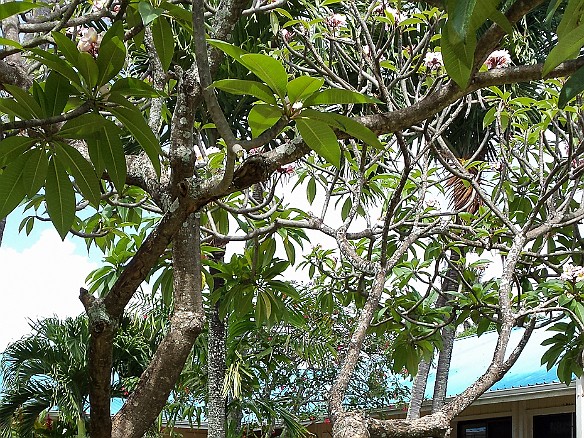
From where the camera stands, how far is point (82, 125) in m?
1.44

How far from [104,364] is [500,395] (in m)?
6.50

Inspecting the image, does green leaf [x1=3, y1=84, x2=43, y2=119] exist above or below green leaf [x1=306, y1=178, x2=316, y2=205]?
below

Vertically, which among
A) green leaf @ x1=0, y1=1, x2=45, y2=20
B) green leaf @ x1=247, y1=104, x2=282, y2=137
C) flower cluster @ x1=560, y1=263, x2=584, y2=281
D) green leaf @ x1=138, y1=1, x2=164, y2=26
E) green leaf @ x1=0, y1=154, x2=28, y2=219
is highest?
flower cluster @ x1=560, y1=263, x2=584, y2=281

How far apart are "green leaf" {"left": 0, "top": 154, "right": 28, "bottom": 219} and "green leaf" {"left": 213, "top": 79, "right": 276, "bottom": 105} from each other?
0.52 metres

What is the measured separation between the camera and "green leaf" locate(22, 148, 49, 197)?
148cm

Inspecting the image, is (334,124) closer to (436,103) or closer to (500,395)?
(436,103)

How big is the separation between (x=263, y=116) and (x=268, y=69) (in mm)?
127

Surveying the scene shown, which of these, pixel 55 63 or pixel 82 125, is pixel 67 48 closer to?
pixel 55 63

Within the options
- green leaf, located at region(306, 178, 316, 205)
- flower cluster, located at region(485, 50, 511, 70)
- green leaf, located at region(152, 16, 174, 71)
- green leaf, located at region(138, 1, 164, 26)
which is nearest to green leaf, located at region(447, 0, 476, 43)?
green leaf, located at region(138, 1, 164, 26)

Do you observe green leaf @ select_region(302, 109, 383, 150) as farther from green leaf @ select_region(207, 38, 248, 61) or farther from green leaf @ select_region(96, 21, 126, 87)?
green leaf @ select_region(96, 21, 126, 87)

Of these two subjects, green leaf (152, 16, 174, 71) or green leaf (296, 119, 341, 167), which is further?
green leaf (152, 16, 174, 71)

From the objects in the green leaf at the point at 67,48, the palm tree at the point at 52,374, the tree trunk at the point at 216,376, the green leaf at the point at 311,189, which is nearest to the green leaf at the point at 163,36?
the green leaf at the point at 67,48

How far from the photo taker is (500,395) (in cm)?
738

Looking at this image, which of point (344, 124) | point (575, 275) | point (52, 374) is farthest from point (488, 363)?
point (344, 124)
